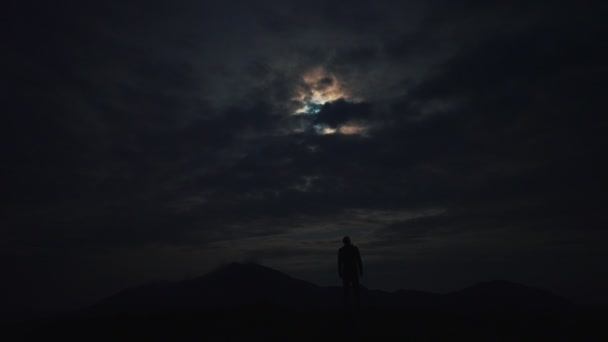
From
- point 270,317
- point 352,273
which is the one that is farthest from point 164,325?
point 352,273

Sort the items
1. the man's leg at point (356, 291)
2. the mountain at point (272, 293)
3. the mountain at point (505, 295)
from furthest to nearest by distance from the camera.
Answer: the mountain at point (505, 295)
the mountain at point (272, 293)
the man's leg at point (356, 291)

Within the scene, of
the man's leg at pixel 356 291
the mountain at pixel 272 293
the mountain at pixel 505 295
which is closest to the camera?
→ the man's leg at pixel 356 291

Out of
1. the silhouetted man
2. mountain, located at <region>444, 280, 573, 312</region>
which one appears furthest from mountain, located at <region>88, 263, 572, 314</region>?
the silhouetted man

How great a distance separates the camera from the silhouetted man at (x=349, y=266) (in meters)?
19.2

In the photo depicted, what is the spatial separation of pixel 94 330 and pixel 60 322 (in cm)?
524

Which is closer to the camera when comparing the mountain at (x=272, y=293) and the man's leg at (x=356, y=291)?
the man's leg at (x=356, y=291)

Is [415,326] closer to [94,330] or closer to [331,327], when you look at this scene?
[331,327]

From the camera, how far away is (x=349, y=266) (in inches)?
762

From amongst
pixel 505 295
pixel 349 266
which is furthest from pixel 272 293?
pixel 349 266

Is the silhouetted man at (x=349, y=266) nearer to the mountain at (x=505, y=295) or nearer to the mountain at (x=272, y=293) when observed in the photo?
the mountain at (x=272, y=293)

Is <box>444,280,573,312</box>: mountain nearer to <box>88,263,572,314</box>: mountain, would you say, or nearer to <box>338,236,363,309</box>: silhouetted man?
<box>88,263,572,314</box>: mountain

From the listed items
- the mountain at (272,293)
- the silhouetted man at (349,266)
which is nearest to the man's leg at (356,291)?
the silhouetted man at (349,266)

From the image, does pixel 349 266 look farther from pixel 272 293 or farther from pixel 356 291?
pixel 272 293

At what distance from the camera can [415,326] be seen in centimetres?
1900
